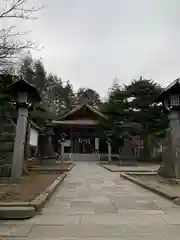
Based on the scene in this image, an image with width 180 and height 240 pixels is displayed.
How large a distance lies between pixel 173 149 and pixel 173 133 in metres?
0.72

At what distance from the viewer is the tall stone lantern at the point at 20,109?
1289 centimetres

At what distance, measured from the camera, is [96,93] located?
79.7 m

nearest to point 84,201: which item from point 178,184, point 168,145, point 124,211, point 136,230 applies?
point 124,211

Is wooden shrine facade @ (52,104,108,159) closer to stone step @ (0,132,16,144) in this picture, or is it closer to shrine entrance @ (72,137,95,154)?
shrine entrance @ (72,137,95,154)

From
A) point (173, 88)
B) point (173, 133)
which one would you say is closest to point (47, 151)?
point (173, 133)

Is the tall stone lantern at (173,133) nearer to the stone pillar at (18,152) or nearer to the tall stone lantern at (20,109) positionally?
the tall stone lantern at (20,109)

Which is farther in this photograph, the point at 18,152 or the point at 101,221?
the point at 18,152

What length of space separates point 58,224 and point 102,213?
1399mm

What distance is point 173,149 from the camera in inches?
559

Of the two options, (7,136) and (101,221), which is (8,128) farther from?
(101,221)

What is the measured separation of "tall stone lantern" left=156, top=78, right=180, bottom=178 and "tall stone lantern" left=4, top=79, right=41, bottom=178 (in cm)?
603

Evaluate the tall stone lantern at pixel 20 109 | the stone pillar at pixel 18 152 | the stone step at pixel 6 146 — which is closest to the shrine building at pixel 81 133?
the stone step at pixel 6 146

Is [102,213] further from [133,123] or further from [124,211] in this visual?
[133,123]

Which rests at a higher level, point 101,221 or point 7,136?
point 7,136
